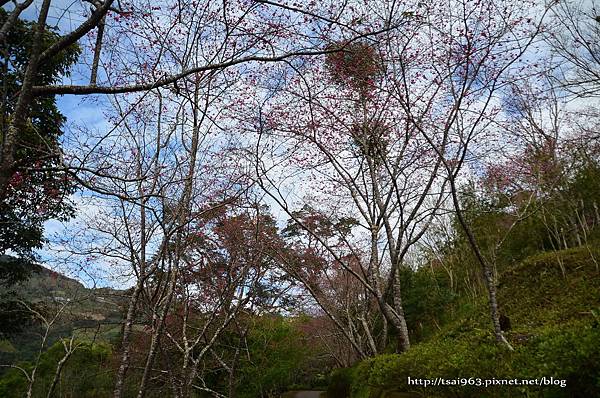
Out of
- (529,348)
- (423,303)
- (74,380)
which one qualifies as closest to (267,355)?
(423,303)

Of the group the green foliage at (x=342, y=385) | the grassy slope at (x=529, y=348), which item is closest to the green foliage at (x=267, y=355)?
the green foliage at (x=342, y=385)

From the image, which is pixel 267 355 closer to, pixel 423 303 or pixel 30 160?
pixel 423 303

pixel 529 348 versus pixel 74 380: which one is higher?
pixel 529 348

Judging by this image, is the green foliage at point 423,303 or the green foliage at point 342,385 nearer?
the green foliage at point 342,385

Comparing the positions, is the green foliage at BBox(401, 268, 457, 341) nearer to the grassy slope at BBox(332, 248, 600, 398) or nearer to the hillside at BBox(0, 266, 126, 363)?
the grassy slope at BBox(332, 248, 600, 398)

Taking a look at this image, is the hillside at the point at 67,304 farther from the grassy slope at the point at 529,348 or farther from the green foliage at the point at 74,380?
the green foliage at the point at 74,380

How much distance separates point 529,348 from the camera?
381 cm

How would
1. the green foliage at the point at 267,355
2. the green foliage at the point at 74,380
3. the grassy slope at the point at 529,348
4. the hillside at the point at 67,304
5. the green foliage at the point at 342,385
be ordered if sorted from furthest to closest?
the green foliage at the point at 74,380, the green foliage at the point at 267,355, the green foliage at the point at 342,385, the hillside at the point at 67,304, the grassy slope at the point at 529,348

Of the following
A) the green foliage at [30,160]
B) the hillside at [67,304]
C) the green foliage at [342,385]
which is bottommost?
the green foliage at [342,385]

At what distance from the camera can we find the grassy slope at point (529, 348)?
97.9 inches

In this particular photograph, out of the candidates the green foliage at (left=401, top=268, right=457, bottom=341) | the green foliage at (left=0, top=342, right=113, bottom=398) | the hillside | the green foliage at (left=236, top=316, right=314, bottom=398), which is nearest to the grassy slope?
the green foliage at (left=401, top=268, right=457, bottom=341)

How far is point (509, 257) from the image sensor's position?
14.7m

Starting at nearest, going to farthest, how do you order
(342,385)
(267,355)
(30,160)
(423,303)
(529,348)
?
(30,160)
(529,348)
(342,385)
(423,303)
(267,355)

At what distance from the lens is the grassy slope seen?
2486 mm
